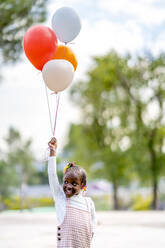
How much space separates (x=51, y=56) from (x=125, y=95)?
15.5 m

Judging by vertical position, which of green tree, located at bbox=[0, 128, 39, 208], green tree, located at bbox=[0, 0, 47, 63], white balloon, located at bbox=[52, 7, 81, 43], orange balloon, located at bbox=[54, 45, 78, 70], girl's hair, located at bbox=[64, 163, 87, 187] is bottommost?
green tree, located at bbox=[0, 128, 39, 208]

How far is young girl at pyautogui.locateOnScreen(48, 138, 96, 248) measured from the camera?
9.05 ft

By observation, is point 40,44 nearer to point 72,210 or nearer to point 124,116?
point 72,210

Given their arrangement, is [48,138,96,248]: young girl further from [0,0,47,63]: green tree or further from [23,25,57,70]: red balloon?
[0,0,47,63]: green tree

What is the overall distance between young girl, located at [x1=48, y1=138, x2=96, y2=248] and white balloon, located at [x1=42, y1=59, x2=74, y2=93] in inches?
43.9

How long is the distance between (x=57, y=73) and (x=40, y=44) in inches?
15.0

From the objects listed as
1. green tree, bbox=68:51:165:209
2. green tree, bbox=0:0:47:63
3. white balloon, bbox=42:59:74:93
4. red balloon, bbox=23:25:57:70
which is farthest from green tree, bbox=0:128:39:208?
white balloon, bbox=42:59:74:93

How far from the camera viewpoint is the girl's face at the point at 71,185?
9.25ft

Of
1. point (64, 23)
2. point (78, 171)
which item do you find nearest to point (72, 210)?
point (78, 171)

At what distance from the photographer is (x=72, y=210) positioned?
2795 mm

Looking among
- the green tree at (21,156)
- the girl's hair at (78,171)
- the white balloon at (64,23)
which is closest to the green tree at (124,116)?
the green tree at (21,156)

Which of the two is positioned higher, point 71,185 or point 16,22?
point 16,22

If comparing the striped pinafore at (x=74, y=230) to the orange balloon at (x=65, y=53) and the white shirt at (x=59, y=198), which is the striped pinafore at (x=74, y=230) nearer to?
the white shirt at (x=59, y=198)

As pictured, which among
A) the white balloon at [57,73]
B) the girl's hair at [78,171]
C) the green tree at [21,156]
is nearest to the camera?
the girl's hair at [78,171]
